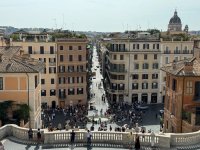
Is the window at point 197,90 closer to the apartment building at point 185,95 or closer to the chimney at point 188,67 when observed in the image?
the apartment building at point 185,95

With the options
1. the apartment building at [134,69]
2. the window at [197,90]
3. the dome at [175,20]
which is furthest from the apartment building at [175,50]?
the dome at [175,20]

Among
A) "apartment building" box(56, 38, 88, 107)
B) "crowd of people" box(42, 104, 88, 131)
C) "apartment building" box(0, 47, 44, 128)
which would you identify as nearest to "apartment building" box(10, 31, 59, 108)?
"apartment building" box(56, 38, 88, 107)

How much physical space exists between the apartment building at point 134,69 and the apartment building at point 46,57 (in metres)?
14.9

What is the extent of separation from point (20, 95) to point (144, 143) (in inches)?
956

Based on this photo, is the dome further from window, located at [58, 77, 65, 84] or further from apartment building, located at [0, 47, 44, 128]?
apartment building, located at [0, 47, 44, 128]

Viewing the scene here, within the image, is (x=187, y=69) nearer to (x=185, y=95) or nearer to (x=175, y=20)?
(x=185, y=95)

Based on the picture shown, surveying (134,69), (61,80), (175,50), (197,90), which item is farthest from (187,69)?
(175,50)

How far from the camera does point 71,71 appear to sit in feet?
316

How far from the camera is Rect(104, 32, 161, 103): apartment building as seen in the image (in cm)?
10144

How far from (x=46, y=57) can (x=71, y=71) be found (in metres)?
6.55

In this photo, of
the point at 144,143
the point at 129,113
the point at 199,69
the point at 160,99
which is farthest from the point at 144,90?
the point at 144,143

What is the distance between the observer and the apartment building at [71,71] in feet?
313

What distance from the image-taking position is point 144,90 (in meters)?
104

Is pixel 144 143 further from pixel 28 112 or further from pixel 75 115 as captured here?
pixel 75 115
